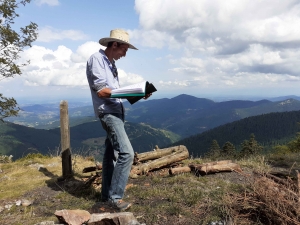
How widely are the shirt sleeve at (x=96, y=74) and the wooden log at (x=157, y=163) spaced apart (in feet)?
10.1

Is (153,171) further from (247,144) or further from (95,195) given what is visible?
(247,144)

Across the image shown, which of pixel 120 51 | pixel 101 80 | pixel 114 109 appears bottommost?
pixel 114 109

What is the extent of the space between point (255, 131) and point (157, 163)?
181 metres

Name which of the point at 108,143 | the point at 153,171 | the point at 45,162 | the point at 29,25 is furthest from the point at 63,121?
the point at 29,25

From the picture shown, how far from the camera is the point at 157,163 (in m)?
6.76

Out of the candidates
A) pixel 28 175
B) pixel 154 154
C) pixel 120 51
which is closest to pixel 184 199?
pixel 120 51

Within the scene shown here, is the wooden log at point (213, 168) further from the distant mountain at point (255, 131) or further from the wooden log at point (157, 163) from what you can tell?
the distant mountain at point (255, 131)

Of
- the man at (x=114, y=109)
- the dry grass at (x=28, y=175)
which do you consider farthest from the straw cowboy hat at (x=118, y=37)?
the dry grass at (x=28, y=175)

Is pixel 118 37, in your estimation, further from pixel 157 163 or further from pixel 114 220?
pixel 157 163

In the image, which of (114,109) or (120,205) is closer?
(120,205)

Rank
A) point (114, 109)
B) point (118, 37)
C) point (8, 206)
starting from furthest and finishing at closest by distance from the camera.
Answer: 1. point (8, 206)
2. point (114, 109)
3. point (118, 37)

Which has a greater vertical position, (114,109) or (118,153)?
(114,109)

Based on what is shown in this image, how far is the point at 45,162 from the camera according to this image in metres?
10.1

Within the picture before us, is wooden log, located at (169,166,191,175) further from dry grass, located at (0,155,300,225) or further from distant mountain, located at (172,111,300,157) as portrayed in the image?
distant mountain, located at (172,111,300,157)
